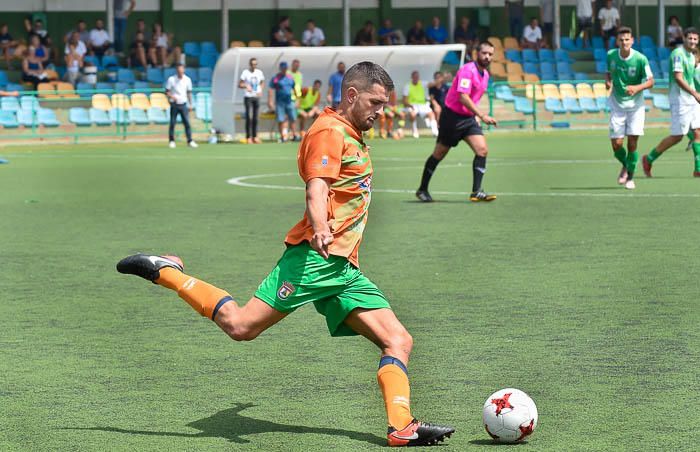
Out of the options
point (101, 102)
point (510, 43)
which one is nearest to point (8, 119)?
point (101, 102)

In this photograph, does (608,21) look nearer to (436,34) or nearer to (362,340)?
(436,34)

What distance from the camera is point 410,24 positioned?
48.4m

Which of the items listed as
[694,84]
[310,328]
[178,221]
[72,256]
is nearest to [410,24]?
[694,84]

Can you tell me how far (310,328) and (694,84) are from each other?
13363 millimetres

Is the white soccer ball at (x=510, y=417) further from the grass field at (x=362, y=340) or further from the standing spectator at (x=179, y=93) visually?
the standing spectator at (x=179, y=93)

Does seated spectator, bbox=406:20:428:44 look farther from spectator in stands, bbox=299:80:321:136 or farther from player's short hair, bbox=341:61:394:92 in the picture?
player's short hair, bbox=341:61:394:92

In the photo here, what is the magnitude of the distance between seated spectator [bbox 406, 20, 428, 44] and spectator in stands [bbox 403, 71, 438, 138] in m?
6.12

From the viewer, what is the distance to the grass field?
249 inches

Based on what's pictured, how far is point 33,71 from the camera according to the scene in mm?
37156

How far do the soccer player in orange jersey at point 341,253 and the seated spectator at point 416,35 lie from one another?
3804 cm

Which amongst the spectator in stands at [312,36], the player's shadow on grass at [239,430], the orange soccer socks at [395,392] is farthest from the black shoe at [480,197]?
the spectator in stands at [312,36]

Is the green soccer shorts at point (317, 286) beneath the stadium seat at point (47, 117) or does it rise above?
above

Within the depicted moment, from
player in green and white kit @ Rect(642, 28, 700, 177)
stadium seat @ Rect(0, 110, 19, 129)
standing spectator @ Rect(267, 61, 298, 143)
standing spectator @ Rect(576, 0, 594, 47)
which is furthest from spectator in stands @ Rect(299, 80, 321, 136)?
player in green and white kit @ Rect(642, 28, 700, 177)

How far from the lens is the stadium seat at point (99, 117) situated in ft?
116
